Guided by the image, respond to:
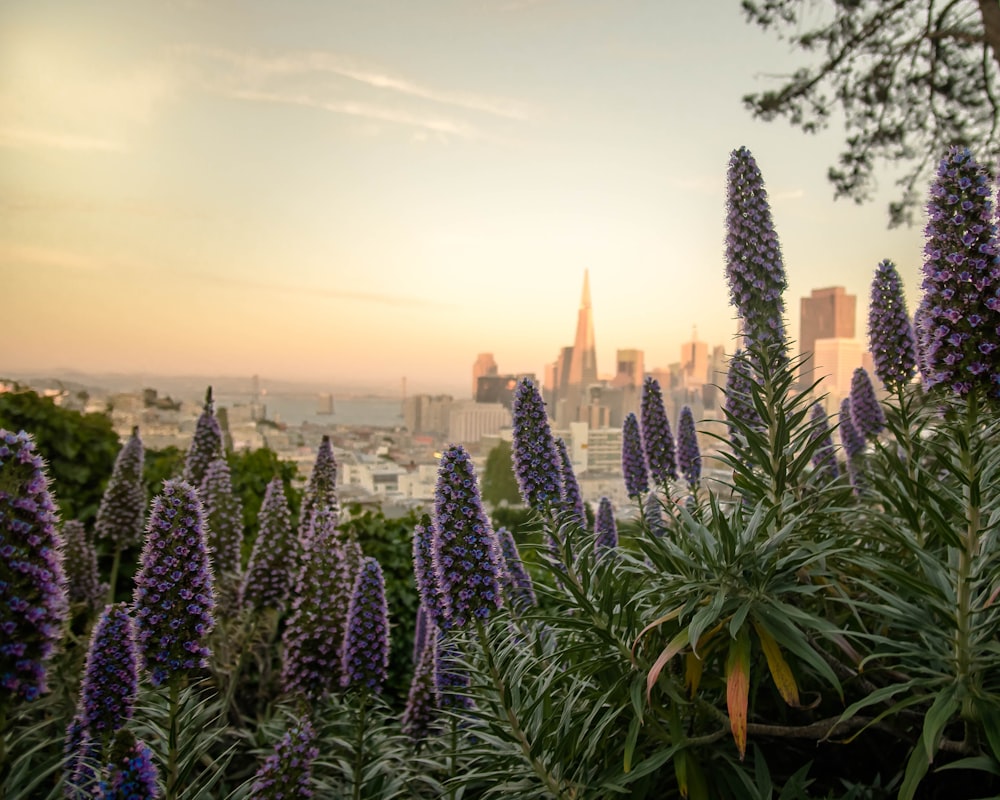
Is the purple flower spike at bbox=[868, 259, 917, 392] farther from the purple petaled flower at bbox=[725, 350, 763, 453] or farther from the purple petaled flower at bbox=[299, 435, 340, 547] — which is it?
the purple petaled flower at bbox=[299, 435, 340, 547]

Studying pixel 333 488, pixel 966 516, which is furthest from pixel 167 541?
pixel 966 516

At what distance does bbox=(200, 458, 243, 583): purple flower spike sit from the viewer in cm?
322

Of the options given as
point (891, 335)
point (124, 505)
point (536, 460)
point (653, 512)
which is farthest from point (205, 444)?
point (891, 335)

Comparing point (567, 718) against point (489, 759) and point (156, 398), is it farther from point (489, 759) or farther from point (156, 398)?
point (156, 398)

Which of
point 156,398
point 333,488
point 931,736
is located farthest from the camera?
point 156,398

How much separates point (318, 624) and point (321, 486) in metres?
0.82

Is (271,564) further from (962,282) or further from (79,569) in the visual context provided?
(962,282)

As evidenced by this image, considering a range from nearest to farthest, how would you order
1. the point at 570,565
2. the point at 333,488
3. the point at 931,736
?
1. the point at 931,736
2. the point at 570,565
3. the point at 333,488

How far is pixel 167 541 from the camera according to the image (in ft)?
5.93

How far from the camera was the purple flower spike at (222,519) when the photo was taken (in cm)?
322

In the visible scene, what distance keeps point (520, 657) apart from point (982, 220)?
1.62 metres

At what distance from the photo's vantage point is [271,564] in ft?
10.1

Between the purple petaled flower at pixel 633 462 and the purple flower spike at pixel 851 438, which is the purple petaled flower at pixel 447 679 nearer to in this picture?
the purple petaled flower at pixel 633 462

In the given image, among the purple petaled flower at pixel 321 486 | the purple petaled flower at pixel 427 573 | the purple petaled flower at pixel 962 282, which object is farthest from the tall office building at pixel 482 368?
the purple petaled flower at pixel 962 282
